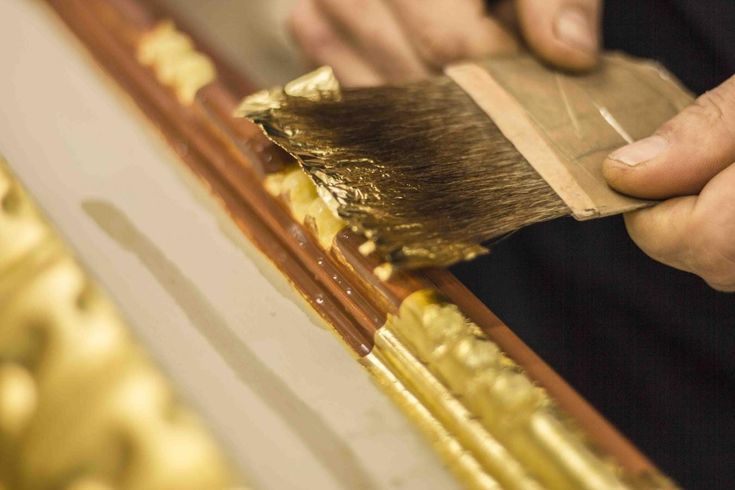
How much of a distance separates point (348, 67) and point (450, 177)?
0.45m

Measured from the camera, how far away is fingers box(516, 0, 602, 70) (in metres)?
0.64

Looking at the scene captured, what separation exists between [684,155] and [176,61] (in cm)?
43

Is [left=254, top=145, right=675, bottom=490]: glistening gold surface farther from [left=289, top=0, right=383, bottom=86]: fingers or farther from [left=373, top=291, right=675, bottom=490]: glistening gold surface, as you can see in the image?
[left=289, top=0, right=383, bottom=86]: fingers

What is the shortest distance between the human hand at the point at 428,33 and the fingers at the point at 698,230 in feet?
0.59

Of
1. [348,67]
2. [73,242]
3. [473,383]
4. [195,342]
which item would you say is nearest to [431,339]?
[473,383]

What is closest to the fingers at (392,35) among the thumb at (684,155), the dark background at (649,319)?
the dark background at (649,319)

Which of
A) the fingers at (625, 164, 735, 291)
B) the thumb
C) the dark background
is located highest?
the thumb

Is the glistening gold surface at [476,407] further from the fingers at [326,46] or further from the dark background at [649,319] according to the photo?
the fingers at [326,46]

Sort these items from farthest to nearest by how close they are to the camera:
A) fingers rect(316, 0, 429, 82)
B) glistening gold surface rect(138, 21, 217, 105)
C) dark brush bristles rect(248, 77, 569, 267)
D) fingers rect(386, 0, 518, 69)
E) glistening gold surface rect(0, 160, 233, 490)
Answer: fingers rect(316, 0, 429, 82) < fingers rect(386, 0, 518, 69) < glistening gold surface rect(138, 21, 217, 105) < dark brush bristles rect(248, 77, 569, 267) < glistening gold surface rect(0, 160, 233, 490)

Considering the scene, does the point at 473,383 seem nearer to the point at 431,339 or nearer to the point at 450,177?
the point at 431,339

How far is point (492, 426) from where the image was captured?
41 centimetres

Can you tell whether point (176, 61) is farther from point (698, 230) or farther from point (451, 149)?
A: point (698, 230)

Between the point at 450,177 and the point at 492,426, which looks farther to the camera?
the point at 450,177

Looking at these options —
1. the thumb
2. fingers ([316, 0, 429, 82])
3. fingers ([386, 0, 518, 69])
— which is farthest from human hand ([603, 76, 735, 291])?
fingers ([316, 0, 429, 82])
